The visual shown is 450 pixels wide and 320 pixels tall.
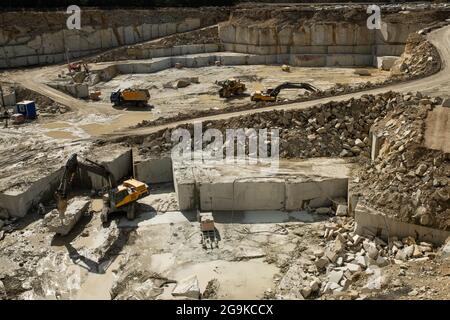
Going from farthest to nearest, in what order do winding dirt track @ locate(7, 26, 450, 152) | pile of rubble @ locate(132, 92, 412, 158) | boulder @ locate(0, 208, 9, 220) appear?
1. pile of rubble @ locate(132, 92, 412, 158)
2. boulder @ locate(0, 208, 9, 220)
3. winding dirt track @ locate(7, 26, 450, 152)

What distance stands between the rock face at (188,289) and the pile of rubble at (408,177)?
6.00 meters

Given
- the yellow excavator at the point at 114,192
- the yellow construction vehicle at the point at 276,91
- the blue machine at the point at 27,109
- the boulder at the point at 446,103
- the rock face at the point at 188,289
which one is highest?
the boulder at the point at 446,103

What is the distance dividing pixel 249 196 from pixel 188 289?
5.04 m

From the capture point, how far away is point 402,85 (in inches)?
859

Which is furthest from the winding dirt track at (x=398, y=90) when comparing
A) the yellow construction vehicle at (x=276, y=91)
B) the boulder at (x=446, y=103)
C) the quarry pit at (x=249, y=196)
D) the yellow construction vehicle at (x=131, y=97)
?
the yellow construction vehicle at (x=276, y=91)

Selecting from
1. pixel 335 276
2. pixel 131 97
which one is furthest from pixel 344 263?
pixel 131 97

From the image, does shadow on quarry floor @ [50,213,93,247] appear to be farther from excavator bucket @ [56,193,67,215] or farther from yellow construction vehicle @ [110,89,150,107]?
yellow construction vehicle @ [110,89,150,107]

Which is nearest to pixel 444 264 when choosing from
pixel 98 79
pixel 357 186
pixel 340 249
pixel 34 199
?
pixel 340 249

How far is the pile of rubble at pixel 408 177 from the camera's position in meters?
13.8

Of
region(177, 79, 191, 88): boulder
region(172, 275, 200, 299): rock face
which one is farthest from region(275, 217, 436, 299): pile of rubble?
region(177, 79, 191, 88): boulder

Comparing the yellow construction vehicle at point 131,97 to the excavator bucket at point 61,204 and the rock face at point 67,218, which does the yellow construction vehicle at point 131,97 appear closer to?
the rock face at point 67,218

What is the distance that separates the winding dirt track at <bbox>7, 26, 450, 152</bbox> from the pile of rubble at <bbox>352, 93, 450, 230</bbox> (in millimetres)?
486

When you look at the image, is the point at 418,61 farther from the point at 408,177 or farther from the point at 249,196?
the point at 249,196

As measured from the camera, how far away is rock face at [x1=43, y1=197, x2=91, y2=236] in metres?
15.3
